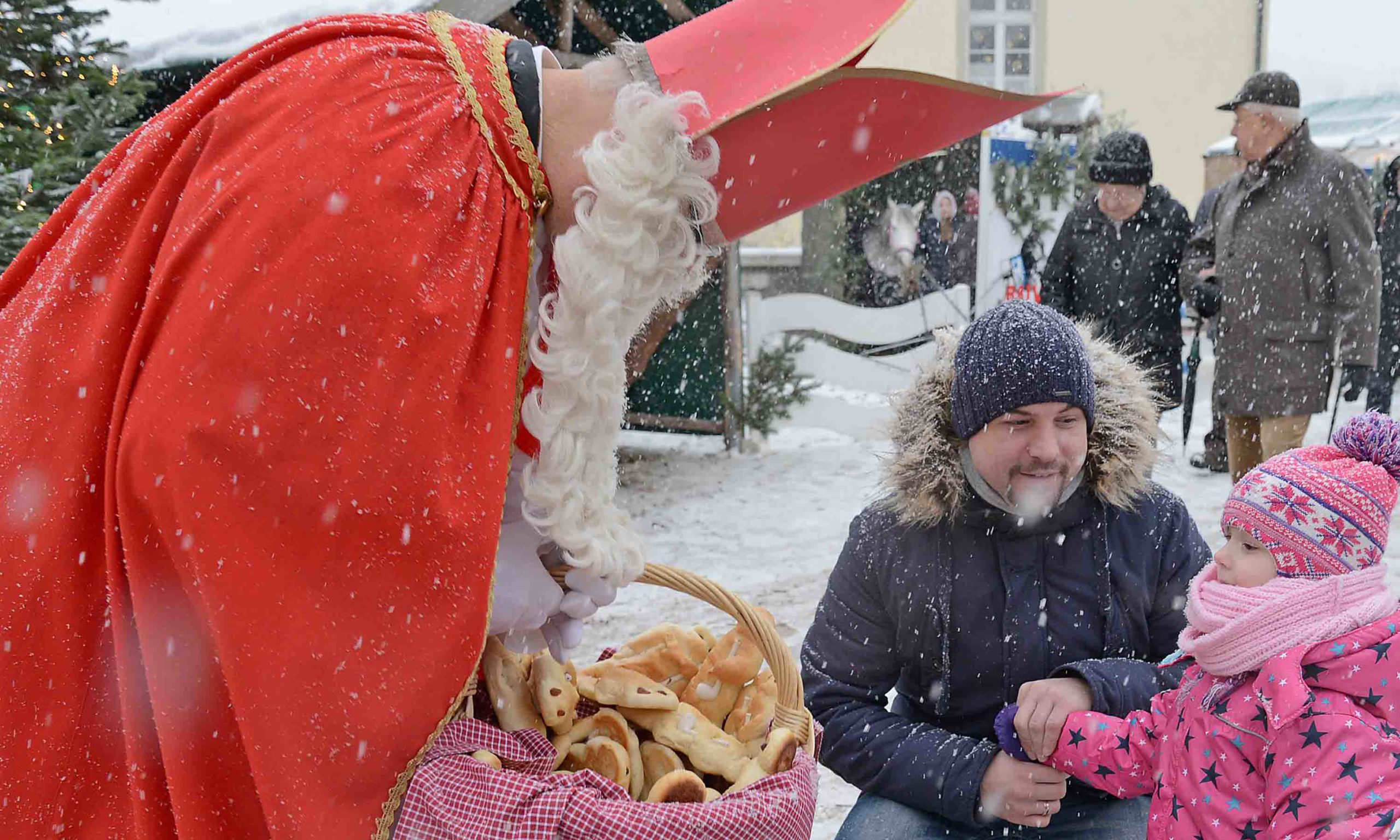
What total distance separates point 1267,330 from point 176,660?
4.32 m

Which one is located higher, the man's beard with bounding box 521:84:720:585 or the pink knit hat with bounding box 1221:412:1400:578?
the man's beard with bounding box 521:84:720:585

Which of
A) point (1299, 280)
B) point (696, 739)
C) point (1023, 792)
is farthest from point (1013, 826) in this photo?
point (1299, 280)

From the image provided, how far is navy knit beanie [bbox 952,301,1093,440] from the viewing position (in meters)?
1.87

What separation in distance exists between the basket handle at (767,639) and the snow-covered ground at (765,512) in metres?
1.18

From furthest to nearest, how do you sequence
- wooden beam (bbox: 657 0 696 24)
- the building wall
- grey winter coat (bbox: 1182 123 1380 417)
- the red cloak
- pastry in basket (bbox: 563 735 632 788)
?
the building wall
wooden beam (bbox: 657 0 696 24)
grey winter coat (bbox: 1182 123 1380 417)
pastry in basket (bbox: 563 735 632 788)
the red cloak

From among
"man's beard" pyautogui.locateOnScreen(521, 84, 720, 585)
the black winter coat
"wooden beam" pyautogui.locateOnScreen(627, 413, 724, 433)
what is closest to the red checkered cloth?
"man's beard" pyautogui.locateOnScreen(521, 84, 720, 585)

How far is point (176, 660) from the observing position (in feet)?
3.76

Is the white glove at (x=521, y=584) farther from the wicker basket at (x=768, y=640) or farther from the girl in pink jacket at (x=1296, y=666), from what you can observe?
the girl in pink jacket at (x=1296, y=666)

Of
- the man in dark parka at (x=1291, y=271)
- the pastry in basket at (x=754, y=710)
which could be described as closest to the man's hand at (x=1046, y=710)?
the pastry in basket at (x=754, y=710)

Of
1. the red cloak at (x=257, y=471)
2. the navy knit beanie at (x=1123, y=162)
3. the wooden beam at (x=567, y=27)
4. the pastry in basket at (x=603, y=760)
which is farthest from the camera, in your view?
the wooden beam at (x=567, y=27)

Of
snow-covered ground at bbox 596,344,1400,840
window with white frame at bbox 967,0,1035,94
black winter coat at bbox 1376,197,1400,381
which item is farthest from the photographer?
window with white frame at bbox 967,0,1035,94

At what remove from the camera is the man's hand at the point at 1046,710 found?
5.70ft

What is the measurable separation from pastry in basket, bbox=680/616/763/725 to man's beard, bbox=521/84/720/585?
1.58 feet

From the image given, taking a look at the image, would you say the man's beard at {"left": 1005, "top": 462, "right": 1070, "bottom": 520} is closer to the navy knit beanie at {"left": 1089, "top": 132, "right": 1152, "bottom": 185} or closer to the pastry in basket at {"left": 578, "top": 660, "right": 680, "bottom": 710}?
the pastry in basket at {"left": 578, "top": 660, "right": 680, "bottom": 710}
